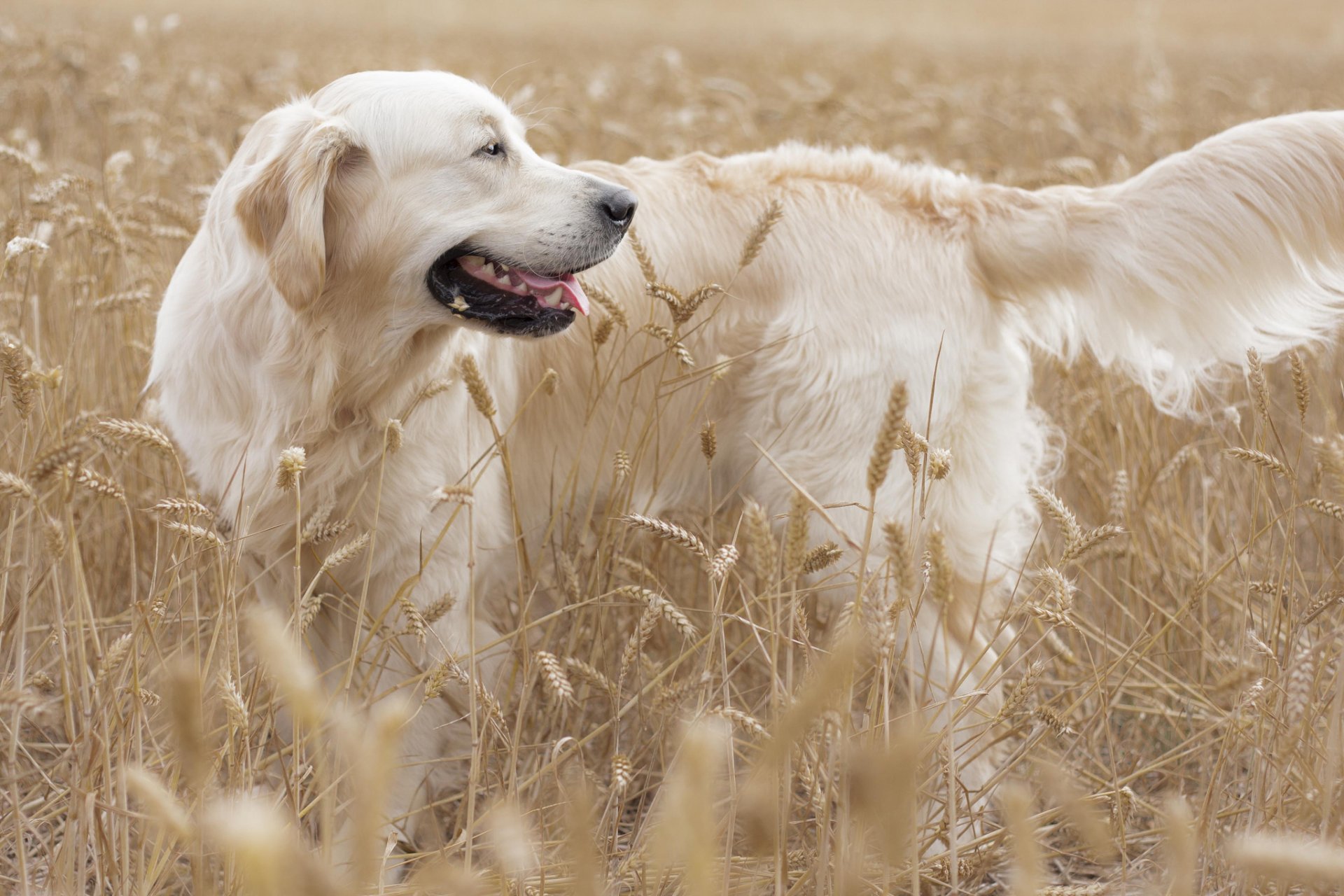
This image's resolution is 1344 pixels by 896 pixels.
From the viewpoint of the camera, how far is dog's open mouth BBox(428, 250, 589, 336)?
2.20 metres

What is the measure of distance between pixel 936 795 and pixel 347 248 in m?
1.52

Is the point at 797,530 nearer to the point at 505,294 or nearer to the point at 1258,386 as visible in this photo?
the point at 1258,386

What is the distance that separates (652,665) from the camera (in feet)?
6.38

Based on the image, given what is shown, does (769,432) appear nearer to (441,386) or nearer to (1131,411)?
(441,386)

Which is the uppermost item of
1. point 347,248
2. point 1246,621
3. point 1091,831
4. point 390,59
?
point 390,59

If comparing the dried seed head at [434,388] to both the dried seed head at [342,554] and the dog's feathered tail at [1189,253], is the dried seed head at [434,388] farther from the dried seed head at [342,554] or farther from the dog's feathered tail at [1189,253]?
the dog's feathered tail at [1189,253]

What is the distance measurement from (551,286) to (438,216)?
27cm

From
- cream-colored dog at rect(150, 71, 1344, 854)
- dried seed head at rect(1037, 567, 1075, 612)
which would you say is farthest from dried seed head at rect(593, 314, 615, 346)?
dried seed head at rect(1037, 567, 1075, 612)

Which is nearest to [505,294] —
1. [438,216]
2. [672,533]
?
[438,216]

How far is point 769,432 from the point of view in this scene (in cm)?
254

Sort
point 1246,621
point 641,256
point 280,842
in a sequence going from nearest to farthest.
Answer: point 280,842 → point 1246,621 → point 641,256

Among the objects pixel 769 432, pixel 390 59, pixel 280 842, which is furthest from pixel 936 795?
pixel 390 59

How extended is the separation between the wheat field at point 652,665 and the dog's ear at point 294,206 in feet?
1.35

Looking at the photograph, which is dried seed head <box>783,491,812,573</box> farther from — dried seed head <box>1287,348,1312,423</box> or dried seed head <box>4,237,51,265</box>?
dried seed head <box>4,237,51,265</box>
